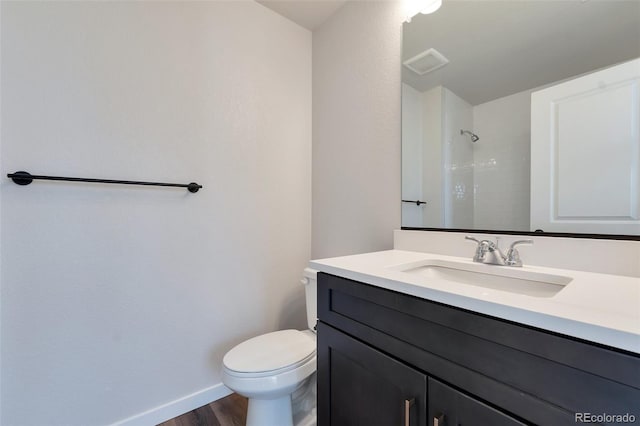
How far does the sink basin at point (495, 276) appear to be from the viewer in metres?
0.77

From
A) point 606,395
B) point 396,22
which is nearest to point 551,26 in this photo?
point 396,22

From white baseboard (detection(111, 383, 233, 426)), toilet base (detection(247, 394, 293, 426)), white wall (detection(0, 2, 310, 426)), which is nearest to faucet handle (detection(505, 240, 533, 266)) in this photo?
white wall (detection(0, 2, 310, 426))

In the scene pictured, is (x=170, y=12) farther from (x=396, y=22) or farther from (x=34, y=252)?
(x=34, y=252)

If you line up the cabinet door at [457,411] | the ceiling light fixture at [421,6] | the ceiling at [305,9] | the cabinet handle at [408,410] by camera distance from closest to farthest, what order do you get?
the cabinet door at [457,411] → the cabinet handle at [408,410] → the ceiling light fixture at [421,6] → the ceiling at [305,9]

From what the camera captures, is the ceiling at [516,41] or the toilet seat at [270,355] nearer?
the ceiling at [516,41]

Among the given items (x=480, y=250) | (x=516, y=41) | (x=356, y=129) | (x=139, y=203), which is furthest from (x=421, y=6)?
(x=139, y=203)

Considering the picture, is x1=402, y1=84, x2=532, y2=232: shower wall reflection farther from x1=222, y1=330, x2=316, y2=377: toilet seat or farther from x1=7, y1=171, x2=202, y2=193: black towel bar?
x1=7, y1=171, x2=202, y2=193: black towel bar

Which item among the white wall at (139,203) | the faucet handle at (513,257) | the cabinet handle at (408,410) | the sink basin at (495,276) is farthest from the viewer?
the white wall at (139,203)

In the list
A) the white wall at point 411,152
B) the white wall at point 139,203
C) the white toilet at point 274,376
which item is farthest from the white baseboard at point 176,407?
the white wall at point 411,152

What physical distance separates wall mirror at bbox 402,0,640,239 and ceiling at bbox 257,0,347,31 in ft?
1.86

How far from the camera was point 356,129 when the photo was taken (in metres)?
1.54

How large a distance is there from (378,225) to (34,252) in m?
1.48

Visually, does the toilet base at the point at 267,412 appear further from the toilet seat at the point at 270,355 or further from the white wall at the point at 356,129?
the white wall at the point at 356,129

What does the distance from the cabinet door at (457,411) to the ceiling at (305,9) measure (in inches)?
74.9
